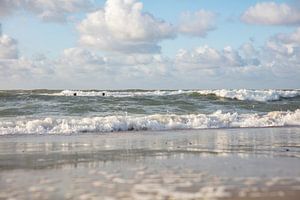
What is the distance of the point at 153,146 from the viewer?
35.0ft

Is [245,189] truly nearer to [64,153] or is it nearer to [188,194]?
[188,194]

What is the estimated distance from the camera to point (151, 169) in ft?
24.1

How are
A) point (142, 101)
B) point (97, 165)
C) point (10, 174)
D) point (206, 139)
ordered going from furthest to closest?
point (142, 101), point (206, 139), point (97, 165), point (10, 174)

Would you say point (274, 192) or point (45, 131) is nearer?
point (274, 192)

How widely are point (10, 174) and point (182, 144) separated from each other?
5.01 m

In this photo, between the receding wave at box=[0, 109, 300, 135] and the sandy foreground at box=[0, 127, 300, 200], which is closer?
the sandy foreground at box=[0, 127, 300, 200]

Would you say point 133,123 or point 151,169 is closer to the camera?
point 151,169

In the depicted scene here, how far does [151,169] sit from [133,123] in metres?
9.04

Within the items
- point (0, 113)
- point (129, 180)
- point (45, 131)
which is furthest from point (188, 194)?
point (0, 113)

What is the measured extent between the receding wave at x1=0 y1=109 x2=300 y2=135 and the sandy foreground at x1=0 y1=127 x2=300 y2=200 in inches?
124

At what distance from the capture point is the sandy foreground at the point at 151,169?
5652 mm

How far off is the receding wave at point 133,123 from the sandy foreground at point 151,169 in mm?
3150

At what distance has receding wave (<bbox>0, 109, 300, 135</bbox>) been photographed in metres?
15.0

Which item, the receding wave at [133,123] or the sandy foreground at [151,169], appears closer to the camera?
the sandy foreground at [151,169]
